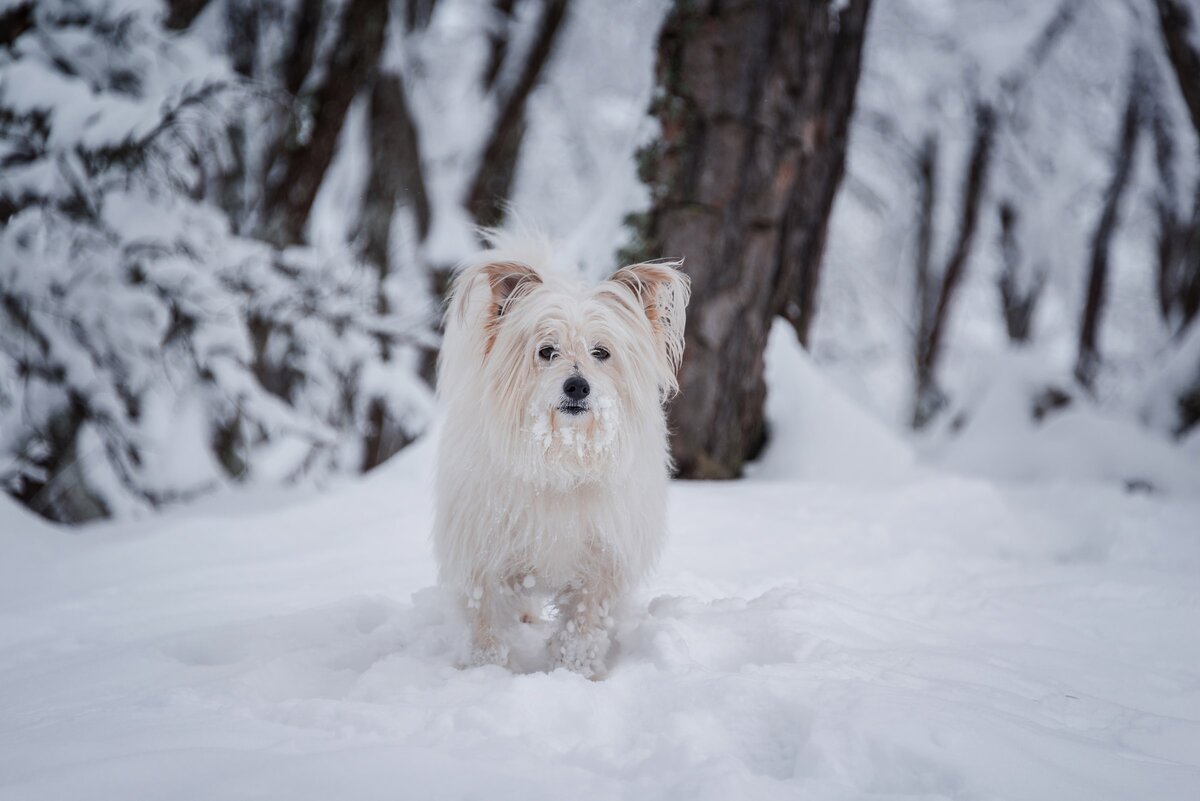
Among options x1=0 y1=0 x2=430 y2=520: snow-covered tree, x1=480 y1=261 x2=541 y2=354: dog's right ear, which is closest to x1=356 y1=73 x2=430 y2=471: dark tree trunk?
x1=0 y1=0 x2=430 y2=520: snow-covered tree

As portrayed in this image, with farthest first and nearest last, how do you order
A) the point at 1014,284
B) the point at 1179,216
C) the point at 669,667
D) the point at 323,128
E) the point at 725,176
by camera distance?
the point at 1014,284 < the point at 1179,216 < the point at 323,128 < the point at 725,176 < the point at 669,667

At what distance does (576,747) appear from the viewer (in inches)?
70.4

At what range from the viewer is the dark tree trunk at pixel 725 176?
4668 mm

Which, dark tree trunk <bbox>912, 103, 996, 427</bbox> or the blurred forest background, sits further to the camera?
dark tree trunk <bbox>912, 103, 996, 427</bbox>

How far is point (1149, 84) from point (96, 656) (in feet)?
46.3

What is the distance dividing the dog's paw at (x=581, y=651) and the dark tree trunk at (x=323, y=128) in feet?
17.9

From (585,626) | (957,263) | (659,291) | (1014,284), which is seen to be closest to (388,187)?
(659,291)

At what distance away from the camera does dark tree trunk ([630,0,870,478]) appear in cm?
467

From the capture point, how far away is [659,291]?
2.71 metres

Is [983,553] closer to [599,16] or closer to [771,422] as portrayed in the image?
[771,422]

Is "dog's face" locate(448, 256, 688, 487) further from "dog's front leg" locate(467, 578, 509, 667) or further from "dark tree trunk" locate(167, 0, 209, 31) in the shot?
"dark tree trunk" locate(167, 0, 209, 31)

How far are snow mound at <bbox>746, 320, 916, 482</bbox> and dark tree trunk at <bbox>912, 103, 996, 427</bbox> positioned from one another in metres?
7.84

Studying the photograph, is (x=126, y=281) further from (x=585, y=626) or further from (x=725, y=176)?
(x=585, y=626)

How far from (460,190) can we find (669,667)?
8469 mm
